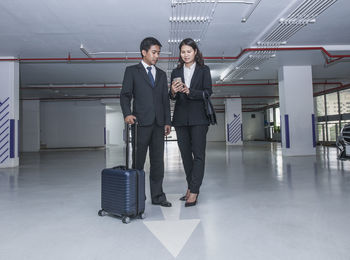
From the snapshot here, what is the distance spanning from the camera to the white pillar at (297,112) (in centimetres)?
741

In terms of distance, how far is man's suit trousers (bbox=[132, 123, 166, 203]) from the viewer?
2.12 metres

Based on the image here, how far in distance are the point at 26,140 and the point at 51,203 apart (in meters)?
11.8

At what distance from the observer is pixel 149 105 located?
6.93ft

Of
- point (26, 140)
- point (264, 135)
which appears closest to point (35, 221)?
point (26, 140)

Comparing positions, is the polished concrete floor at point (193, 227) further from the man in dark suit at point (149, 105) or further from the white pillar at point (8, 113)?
the white pillar at point (8, 113)

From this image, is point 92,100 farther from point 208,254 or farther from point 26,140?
point 208,254

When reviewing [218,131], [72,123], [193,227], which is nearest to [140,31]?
[193,227]

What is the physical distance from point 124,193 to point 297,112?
6.92 meters

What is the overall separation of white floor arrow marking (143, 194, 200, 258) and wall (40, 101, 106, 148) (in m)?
13.2

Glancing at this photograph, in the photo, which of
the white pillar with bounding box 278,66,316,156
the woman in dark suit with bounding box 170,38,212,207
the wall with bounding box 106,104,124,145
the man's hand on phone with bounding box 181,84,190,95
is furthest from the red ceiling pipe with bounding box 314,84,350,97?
the wall with bounding box 106,104,124,145

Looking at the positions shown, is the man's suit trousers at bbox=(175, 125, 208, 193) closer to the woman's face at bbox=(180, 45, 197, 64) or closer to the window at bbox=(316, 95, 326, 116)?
the woman's face at bbox=(180, 45, 197, 64)

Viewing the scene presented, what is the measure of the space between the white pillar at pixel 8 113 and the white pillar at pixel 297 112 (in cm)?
681

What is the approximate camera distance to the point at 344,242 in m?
1.43

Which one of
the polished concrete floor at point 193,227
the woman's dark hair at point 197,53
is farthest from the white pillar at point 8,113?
the woman's dark hair at point 197,53
